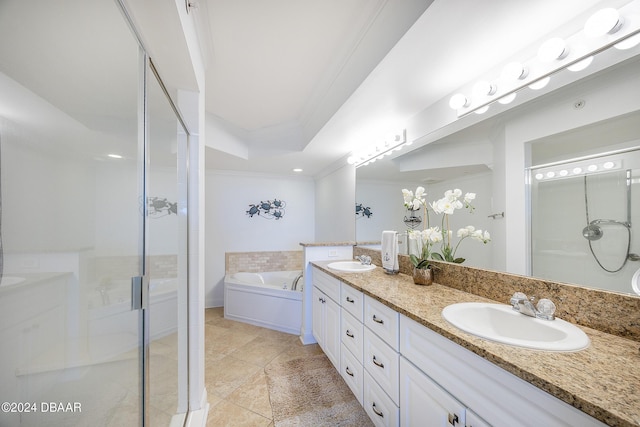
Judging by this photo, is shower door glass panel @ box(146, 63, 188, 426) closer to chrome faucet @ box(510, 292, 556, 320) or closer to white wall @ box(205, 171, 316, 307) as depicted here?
chrome faucet @ box(510, 292, 556, 320)

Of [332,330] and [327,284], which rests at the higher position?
[327,284]

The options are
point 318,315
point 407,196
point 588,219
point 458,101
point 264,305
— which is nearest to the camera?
point 588,219

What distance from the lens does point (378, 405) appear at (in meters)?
1.37

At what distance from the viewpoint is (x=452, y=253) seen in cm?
167

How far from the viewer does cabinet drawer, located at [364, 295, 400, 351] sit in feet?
4.05

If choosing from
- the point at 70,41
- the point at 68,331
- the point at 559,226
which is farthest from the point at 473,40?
the point at 68,331

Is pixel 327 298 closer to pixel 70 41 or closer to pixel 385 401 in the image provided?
pixel 385 401

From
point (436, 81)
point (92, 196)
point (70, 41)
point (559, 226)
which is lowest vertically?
point (559, 226)

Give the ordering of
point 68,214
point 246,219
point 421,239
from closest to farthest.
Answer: point 68,214, point 421,239, point 246,219

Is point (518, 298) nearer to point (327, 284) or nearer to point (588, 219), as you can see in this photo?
point (588, 219)

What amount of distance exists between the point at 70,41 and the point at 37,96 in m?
0.24

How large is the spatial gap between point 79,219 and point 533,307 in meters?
1.64

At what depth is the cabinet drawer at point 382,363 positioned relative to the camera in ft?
4.00

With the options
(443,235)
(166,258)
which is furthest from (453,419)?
(166,258)
